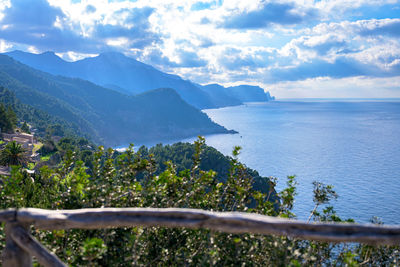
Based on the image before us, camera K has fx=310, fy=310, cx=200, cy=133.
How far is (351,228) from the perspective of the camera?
5.91 ft

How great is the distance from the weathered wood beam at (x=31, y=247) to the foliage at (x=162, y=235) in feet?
0.68

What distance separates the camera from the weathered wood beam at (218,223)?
5.95 ft

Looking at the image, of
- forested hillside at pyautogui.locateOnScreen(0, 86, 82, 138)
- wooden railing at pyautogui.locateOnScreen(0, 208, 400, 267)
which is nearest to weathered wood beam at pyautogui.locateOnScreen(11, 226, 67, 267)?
wooden railing at pyautogui.locateOnScreen(0, 208, 400, 267)

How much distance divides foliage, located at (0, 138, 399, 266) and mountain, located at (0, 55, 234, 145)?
137 meters

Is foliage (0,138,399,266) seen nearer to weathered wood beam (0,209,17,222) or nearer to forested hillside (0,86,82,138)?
weathered wood beam (0,209,17,222)

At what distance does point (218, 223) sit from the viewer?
6.18ft

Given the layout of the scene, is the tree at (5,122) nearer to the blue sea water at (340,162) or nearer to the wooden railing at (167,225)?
the blue sea water at (340,162)

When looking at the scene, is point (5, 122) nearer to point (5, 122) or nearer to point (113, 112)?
point (5, 122)

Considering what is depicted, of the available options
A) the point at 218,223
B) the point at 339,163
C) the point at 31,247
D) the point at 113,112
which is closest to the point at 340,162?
the point at 339,163

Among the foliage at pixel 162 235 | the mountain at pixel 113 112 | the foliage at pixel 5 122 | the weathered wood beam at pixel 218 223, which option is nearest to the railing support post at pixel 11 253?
the weathered wood beam at pixel 218 223

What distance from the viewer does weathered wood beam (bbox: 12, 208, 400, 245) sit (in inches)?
71.4

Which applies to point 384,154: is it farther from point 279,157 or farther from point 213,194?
point 213,194

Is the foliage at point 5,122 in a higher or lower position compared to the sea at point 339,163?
higher

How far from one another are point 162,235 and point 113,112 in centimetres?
18237
